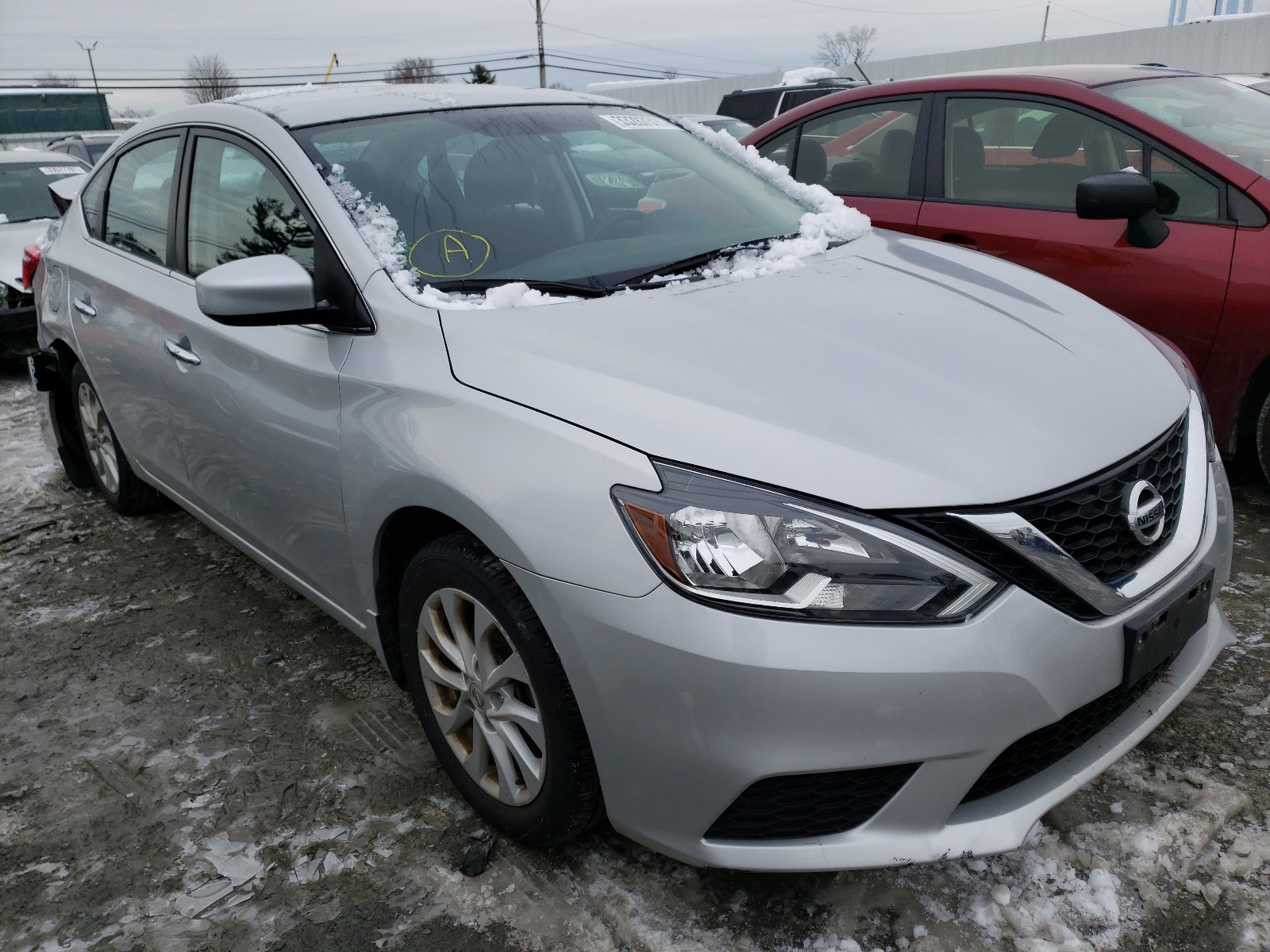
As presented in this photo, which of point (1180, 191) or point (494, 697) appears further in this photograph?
point (1180, 191)

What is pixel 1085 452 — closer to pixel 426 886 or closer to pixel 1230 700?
pixel 1230 700

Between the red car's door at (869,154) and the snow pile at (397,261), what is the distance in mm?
2469

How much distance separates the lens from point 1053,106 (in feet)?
12.8

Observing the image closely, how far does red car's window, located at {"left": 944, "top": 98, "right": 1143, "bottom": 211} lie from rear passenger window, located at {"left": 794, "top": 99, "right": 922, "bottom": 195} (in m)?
0.20

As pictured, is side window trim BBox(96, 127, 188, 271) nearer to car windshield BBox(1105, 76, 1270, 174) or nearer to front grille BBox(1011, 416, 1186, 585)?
front grille BBox(1011, 416, 1186, 585)

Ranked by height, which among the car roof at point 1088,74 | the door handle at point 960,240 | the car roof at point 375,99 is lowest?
the door handle at point 960,240

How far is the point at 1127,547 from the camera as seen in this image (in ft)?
5.99

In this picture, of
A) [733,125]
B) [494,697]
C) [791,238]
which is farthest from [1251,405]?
[733,125]

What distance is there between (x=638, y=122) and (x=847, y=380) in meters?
1.67

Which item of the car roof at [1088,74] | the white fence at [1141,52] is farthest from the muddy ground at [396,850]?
the white fence at [1141,52]

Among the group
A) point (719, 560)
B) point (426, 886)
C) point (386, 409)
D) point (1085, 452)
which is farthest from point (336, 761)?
point (1085, 452)

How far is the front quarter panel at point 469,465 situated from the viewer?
172 cm

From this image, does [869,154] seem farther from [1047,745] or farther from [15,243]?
[15,243]

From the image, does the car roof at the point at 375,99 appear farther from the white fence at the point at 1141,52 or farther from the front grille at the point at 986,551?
the white fence at the point at 1141,52
